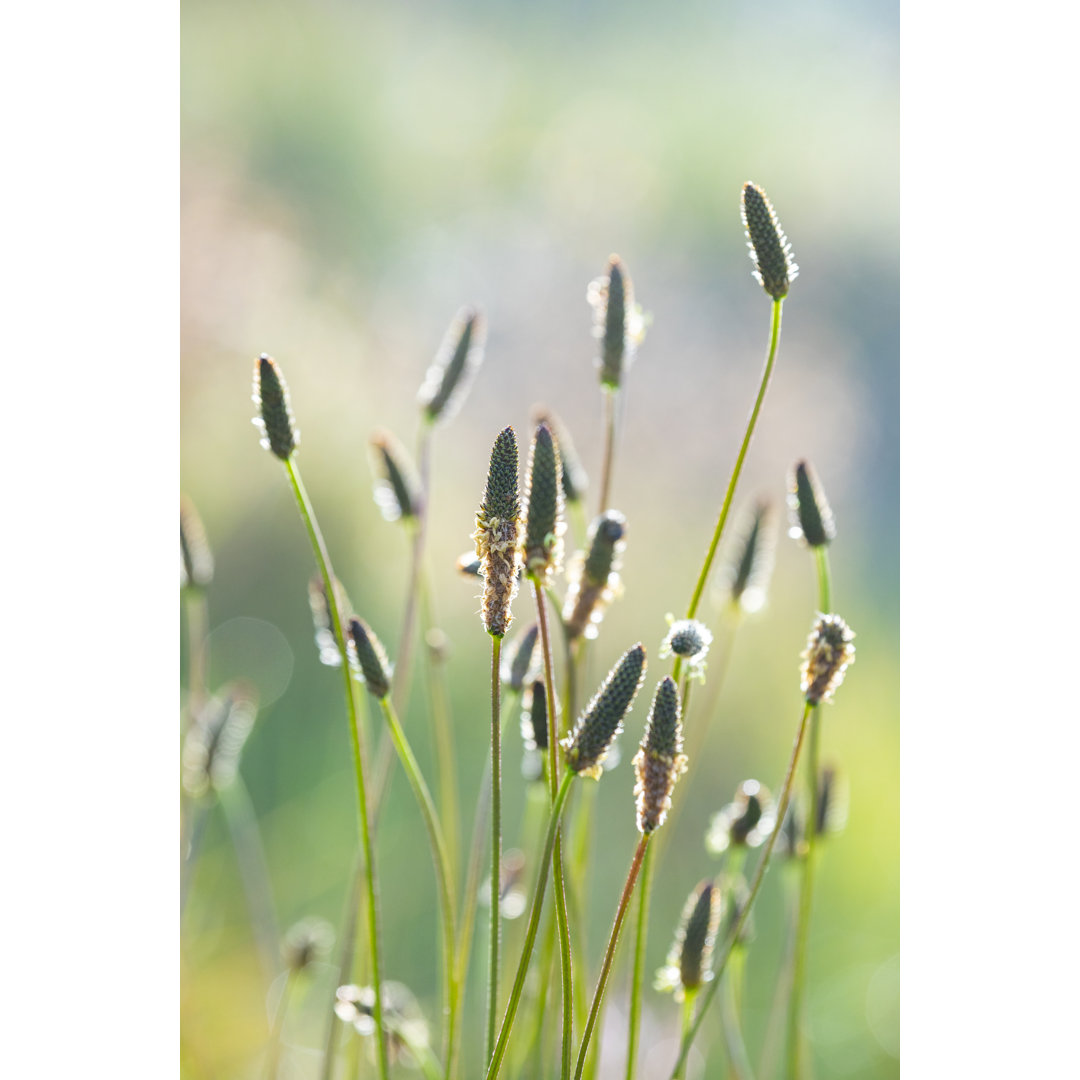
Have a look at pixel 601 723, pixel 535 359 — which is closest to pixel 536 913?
pixel 601 723

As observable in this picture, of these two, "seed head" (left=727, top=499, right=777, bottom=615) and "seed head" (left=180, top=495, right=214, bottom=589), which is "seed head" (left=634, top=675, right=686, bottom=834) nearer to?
"seed head" (left=727, top=499, right=777, bottom=615)

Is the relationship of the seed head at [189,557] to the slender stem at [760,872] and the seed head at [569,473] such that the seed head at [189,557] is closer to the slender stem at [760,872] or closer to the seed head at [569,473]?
the seed head at [569,473]

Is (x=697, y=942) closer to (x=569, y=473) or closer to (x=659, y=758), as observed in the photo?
(x=659, y=758)

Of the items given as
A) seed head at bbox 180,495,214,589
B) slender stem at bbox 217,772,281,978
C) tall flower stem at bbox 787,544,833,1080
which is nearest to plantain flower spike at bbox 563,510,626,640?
tall flower stem at bbox 787,544,833,1080

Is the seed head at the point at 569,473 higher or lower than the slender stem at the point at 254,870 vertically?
higher

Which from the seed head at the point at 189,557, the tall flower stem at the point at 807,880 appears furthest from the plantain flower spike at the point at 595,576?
the seed head at the point at 189,557

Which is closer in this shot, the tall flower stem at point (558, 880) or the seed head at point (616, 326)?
the tall flower stem at point (558, 880)
